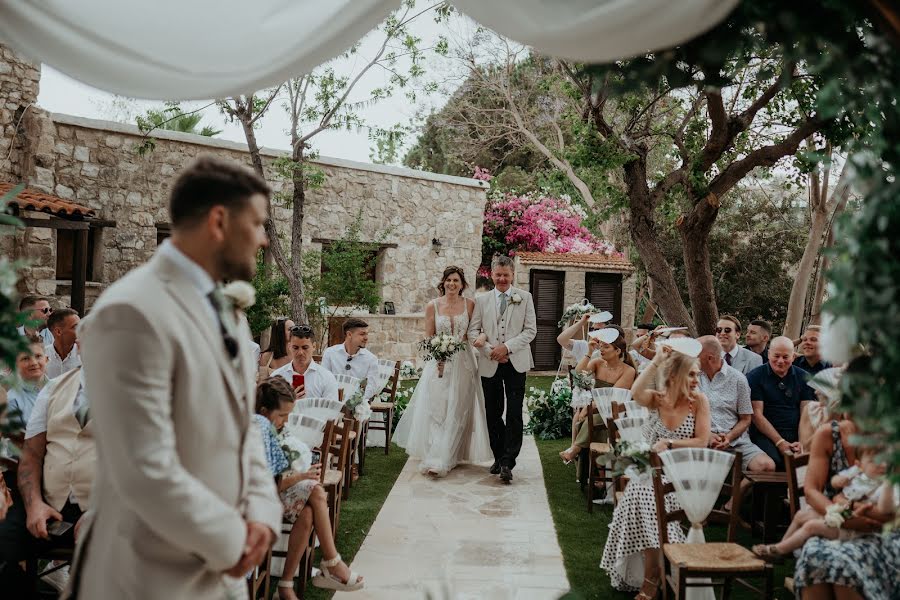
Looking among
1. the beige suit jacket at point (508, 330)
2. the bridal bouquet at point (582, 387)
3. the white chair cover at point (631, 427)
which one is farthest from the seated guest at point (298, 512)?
the bridal bouquet at point (582, 387)

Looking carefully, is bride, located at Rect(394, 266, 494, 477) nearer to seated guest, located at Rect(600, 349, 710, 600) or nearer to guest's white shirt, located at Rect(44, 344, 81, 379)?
seated guest, located at Rect(600, 349, 710, 600)

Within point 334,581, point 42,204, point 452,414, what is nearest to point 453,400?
point 452,414

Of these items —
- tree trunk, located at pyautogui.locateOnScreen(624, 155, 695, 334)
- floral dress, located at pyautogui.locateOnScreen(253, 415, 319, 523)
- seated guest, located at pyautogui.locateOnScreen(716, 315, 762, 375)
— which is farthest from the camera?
tree trunk, located at pyautogui.locateOnScreen(624, 155, 695, 334)

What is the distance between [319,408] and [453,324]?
2640mm

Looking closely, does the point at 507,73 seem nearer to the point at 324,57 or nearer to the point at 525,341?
the point at 525,341

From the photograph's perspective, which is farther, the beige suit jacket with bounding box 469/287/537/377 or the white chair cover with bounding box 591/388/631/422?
the beige suit jacket with bounding box 469/287/537/377

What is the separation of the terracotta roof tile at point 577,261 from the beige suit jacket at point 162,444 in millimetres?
15381

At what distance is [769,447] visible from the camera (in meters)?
6.00

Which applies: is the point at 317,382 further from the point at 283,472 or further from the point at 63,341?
the point at 283,472

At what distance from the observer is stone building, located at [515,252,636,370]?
17.2 m

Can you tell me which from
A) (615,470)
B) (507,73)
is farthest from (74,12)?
(507,73)

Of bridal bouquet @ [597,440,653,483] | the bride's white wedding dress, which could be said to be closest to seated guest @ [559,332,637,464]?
the bride's white wedding dress

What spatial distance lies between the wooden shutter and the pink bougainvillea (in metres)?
1.13

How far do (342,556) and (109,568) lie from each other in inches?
143
